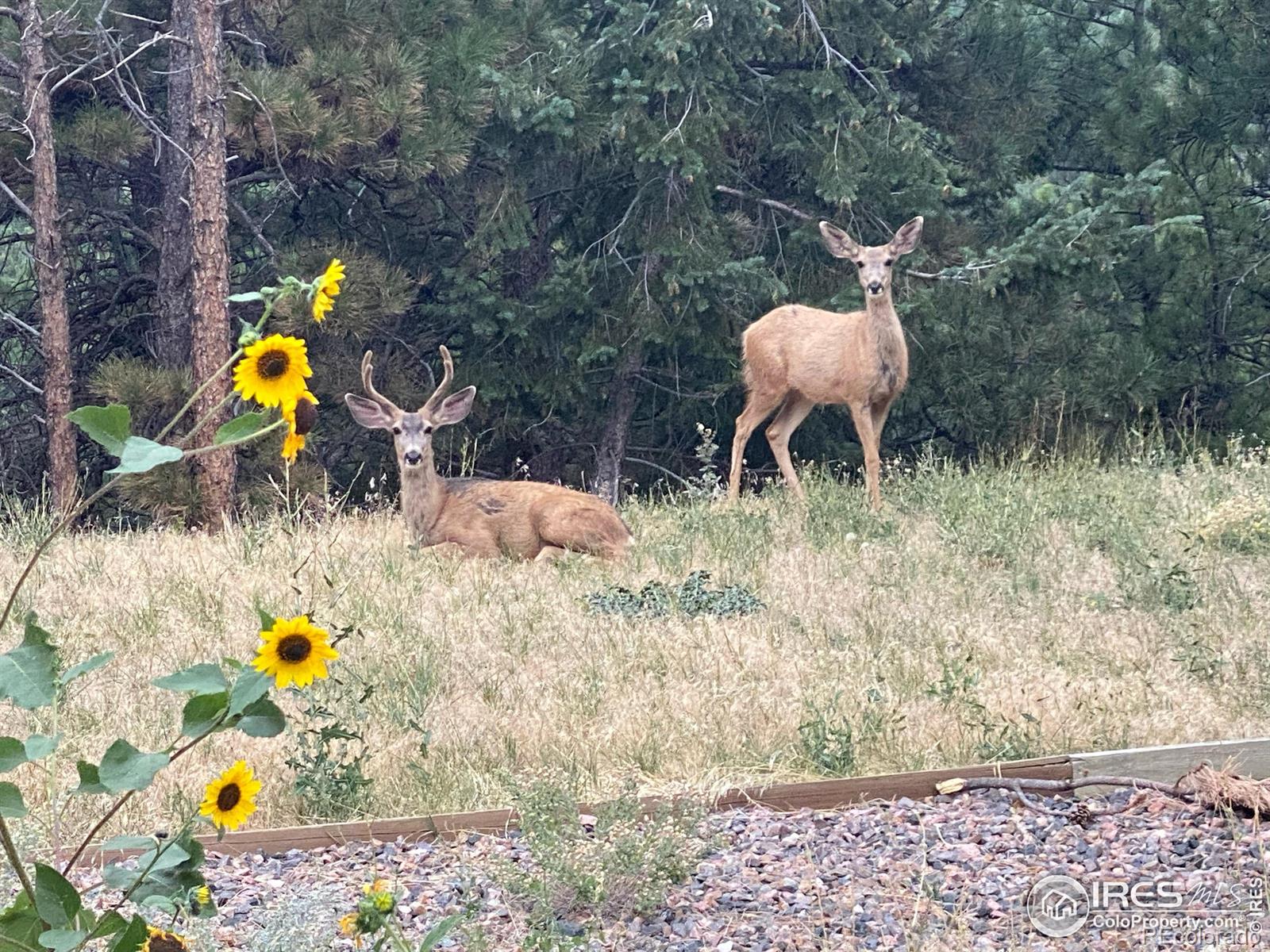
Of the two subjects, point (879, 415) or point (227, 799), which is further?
point (879, 415)

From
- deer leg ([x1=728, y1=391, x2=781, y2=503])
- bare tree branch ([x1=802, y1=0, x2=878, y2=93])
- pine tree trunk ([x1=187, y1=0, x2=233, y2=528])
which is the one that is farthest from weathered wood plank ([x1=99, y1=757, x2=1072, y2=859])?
bare tree branch ([x1=802, y1=0, x2=878, y2=93])

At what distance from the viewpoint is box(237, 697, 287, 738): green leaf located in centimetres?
238

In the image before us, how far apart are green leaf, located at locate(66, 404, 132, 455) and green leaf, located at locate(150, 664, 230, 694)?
343mm

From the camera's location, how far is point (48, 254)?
1274 cm

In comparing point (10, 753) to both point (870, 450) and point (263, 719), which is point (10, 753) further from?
point (870, 450)

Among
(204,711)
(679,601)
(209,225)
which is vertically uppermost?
(204,711)

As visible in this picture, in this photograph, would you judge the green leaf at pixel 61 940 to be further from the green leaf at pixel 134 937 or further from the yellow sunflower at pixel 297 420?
the yellow sunflower at pixel 297 420

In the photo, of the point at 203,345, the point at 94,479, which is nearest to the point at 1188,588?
the point at 203,345

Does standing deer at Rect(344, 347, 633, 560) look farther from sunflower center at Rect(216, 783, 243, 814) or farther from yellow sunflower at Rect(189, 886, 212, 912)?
sunflower center at Rect(216, 783, 243, 814)

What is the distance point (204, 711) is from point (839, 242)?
1004 cm

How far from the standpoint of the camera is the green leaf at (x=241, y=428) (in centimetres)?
223

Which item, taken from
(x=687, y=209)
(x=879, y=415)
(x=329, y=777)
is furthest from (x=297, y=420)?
(x=687, y=209)

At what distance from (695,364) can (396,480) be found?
3.15m

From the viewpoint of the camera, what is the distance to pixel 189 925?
3857 mm
